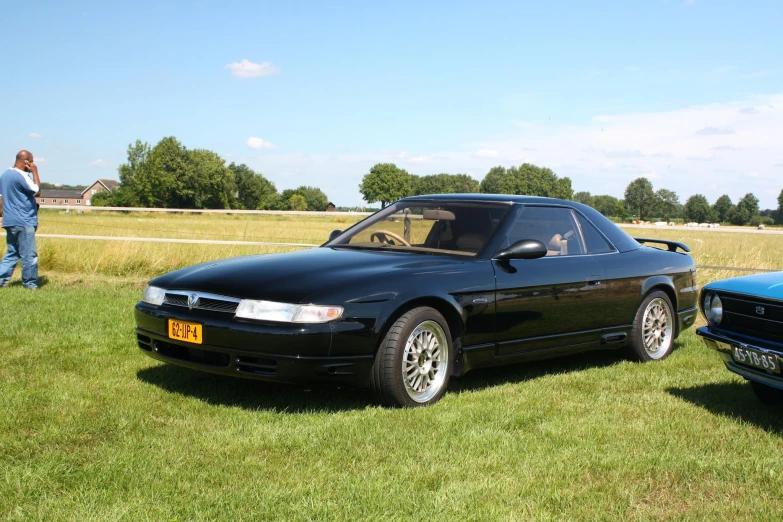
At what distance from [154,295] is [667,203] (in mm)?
133448

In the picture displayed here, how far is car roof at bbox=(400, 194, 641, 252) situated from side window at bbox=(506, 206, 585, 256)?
88 millimetres

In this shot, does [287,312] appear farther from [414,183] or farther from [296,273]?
[414,183]

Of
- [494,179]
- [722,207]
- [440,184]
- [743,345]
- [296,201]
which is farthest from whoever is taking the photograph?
[296,201]

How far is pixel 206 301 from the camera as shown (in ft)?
16.4

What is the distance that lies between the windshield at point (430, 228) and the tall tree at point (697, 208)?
120 m

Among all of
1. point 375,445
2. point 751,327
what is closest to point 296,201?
point 751,327

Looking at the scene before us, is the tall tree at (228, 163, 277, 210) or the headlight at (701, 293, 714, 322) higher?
the tall tree at (228, 163, 277, 210)

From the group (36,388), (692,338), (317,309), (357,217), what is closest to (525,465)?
(317,309)

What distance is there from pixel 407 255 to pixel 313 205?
500 feet

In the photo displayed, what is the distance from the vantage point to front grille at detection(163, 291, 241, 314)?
4.87 meters

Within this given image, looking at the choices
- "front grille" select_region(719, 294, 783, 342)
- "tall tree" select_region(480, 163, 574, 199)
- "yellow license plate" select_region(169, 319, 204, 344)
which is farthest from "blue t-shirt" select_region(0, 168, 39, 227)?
"tall tree" select_region(480, 163, 574, 199)

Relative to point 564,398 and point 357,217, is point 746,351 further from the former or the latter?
point 357,217

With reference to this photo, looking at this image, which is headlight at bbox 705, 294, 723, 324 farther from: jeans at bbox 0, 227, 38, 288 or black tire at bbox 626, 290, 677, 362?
jeans at bbox 0, 227, 38, 288

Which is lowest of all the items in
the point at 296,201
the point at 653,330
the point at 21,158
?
the point at 653,330
